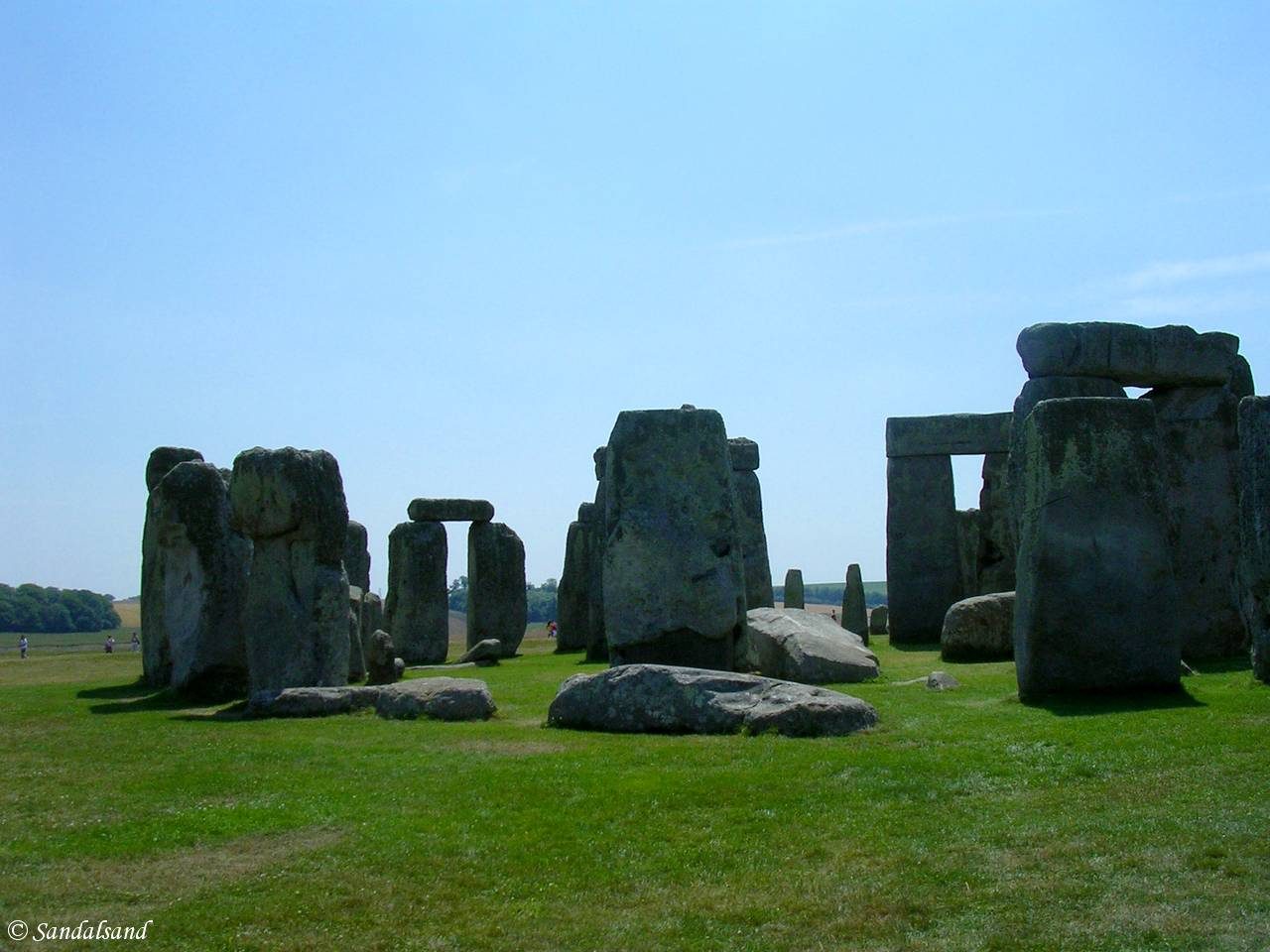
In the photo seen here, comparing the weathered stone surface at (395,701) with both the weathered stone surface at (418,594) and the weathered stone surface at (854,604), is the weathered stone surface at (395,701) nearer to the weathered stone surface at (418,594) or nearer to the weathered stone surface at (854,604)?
the weathered stone surface at (418,594)

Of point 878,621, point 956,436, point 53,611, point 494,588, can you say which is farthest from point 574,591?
point 53,611

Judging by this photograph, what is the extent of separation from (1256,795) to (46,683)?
1802 centimetres

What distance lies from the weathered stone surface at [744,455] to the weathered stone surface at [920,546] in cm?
295

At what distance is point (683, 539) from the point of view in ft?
46.9

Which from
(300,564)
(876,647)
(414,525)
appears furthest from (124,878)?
(414,525)

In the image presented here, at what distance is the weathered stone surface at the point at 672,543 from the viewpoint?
46.5 feet

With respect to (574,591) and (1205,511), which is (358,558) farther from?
(1205,511)

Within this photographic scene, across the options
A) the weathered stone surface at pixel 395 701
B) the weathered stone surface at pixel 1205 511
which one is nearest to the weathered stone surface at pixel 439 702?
the weathered stone surface at pixel 395 701

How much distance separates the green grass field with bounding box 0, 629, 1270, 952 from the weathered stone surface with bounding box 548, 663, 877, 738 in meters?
0.30

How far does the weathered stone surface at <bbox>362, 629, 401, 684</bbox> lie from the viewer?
1875 centimetres

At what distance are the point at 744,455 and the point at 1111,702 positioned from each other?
1324cm

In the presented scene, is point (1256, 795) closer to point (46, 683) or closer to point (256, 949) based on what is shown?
point (256, 949)

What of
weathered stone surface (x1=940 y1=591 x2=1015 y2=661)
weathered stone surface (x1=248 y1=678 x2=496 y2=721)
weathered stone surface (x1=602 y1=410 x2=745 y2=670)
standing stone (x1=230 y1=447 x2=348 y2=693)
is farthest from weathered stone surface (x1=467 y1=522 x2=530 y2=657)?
weathered stone surface (x1=248 y1=678 x2=496 y2=721)

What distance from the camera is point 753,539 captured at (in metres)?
23.6
